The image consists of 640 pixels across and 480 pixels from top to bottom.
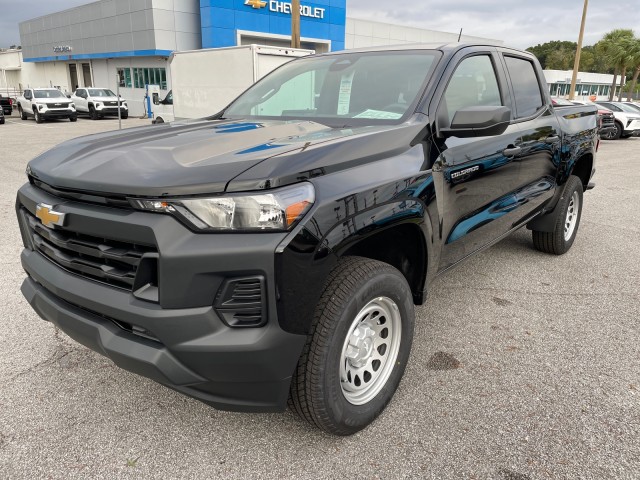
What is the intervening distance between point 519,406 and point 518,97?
234 centimetres

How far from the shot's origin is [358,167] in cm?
220

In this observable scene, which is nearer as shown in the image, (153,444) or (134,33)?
(153,444)

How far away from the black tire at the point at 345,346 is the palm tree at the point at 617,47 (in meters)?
54.0

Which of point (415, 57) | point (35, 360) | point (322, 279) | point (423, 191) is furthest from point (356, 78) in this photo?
point (35, 360)

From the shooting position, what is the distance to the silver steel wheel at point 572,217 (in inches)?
192

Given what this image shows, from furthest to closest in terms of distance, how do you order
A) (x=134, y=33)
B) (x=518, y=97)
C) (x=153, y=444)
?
(x=134, y=33) → (x=518, y=97) → (x=153, y=444)

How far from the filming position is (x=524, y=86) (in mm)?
3959

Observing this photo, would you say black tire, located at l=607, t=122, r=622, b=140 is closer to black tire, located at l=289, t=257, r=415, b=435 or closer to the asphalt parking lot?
the asphalt parking lot

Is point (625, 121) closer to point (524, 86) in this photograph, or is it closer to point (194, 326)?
point (524, 86)

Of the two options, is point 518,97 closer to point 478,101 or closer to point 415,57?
point 478,101

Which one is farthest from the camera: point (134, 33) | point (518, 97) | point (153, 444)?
point (134, 33)

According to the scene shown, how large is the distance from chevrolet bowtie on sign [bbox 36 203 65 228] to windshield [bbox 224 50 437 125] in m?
1.51

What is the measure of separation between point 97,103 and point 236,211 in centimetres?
2926

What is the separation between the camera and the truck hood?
6.06 ft
